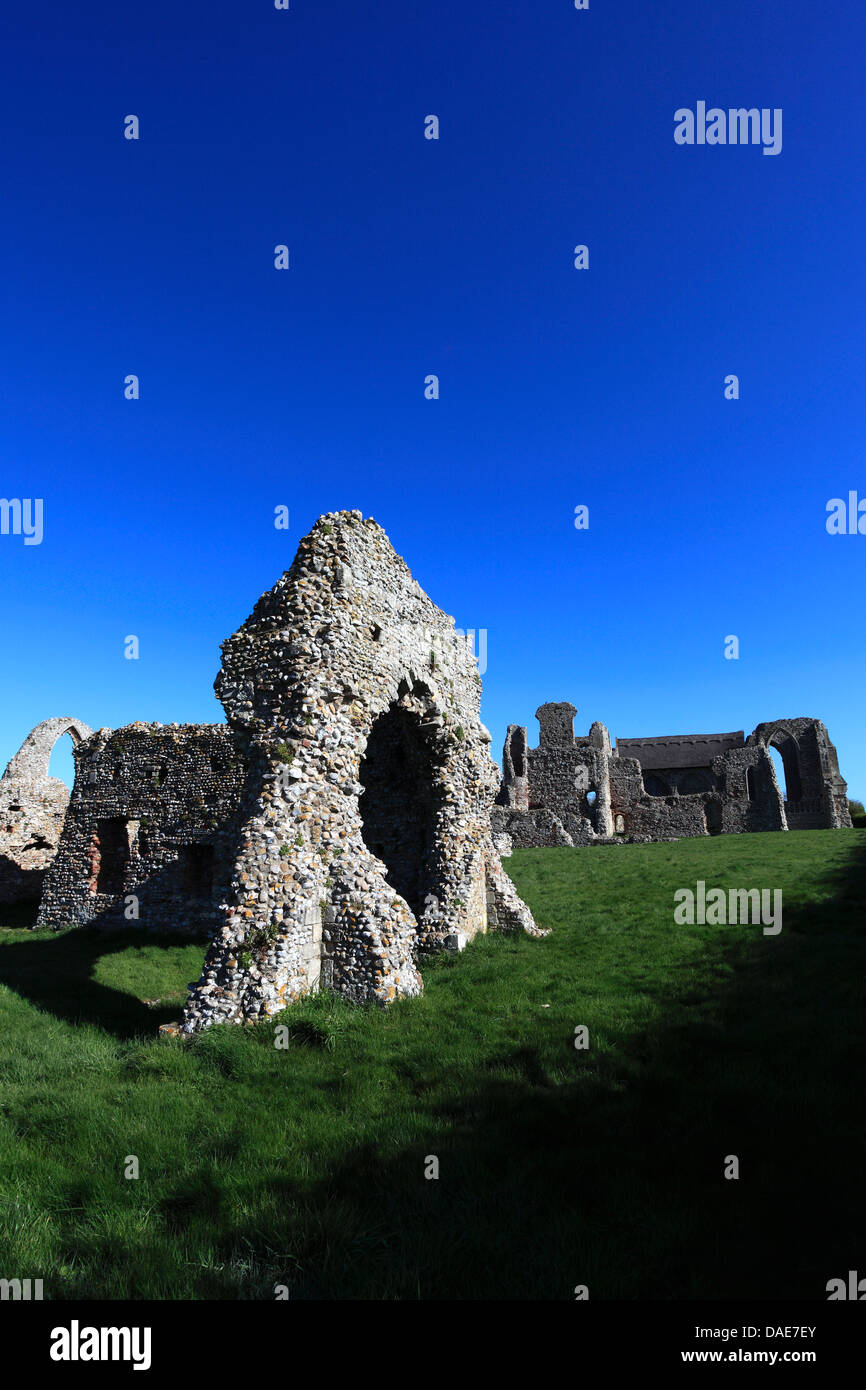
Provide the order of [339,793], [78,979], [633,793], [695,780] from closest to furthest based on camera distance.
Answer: [339,793] → [78,979] → [633,793] → [695,780]

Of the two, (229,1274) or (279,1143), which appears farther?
(279,1143)

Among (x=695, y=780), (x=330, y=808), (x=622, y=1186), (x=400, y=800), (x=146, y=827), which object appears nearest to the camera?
(x=622, y=1186)

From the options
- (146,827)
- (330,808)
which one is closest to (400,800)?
(330,808)

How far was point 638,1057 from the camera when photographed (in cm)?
677

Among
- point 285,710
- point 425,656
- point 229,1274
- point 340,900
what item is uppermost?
point 425,656

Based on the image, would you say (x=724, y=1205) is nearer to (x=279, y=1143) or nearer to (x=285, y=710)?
(x=279, y=1143)

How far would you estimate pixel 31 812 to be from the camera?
25.5 m

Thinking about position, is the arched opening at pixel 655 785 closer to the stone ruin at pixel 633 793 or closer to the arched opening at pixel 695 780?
the arched opening at pixel 695 780

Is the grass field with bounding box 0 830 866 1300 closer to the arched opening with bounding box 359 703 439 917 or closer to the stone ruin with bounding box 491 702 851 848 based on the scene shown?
the arched opening with bounding box 359 703 439 917

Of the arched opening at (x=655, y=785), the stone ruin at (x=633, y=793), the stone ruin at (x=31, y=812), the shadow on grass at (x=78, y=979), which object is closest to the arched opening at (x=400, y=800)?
the shadow on grass at (x=78, y=979)

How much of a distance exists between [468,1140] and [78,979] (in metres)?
11.0

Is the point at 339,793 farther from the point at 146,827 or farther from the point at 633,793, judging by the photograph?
the point at 633,793

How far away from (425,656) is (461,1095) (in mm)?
9128

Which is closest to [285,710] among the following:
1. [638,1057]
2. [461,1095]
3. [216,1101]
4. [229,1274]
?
[216,1101]
